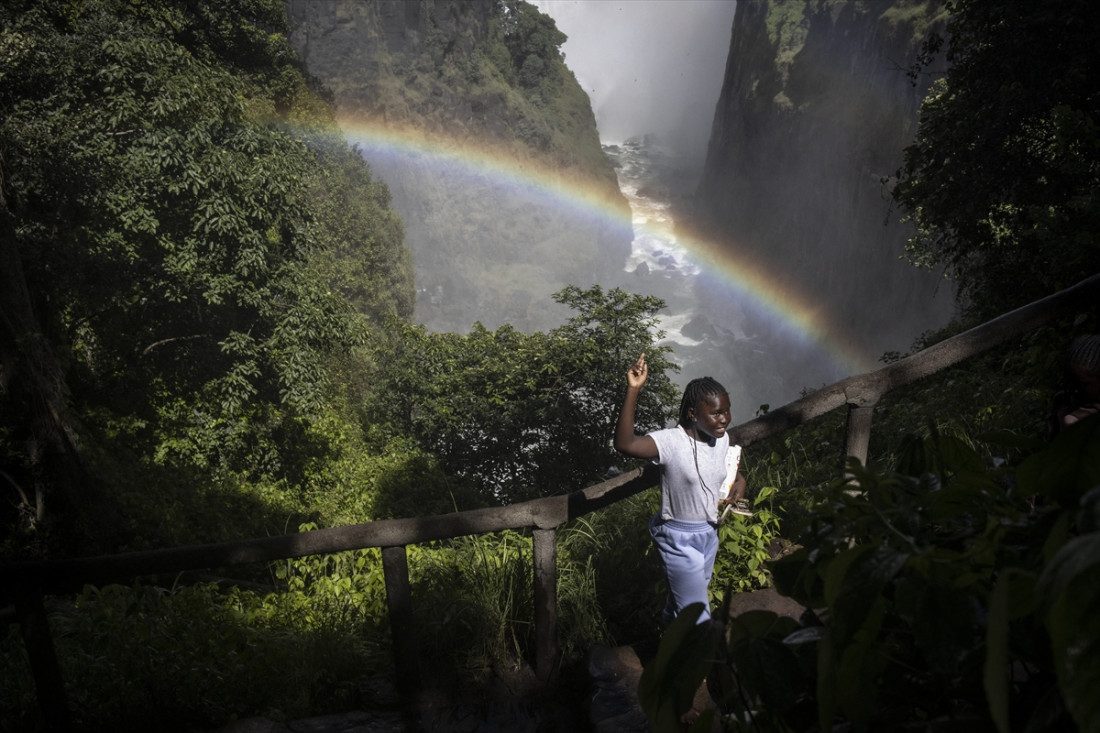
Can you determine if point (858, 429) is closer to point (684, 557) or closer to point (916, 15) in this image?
point (684, 557)

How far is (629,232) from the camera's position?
98.1 m

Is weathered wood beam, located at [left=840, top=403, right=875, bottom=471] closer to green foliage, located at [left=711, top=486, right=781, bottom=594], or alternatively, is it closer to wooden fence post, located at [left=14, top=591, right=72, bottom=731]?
green foliage, located at [left=711, top=486, right=781, bottom=594]

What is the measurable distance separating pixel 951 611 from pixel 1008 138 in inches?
428

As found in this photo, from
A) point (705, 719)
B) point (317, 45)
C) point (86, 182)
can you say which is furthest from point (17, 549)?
point (317, 45)

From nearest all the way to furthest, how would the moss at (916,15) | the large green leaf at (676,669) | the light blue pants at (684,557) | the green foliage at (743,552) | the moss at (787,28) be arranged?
the large green leaf at (676,669) < the light blue pants at (684,557) < the green foliage at (743,552) < the moss at (916,15) < the moss at (787,28)

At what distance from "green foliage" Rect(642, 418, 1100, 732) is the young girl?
1.81 m

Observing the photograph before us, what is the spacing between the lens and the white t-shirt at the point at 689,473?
108 inches

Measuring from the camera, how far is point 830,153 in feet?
197

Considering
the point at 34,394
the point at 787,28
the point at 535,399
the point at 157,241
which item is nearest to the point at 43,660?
the point at 34,394

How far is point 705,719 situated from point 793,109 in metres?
72.8

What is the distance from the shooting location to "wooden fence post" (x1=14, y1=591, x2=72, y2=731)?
92.1 inches

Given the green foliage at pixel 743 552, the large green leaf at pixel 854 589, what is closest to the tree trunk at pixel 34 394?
the green foliage at pixel 743 552

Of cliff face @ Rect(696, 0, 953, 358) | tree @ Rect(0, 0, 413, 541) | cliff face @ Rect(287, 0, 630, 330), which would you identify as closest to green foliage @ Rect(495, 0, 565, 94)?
cliff face @ Rect(287, 0, 630, 330)

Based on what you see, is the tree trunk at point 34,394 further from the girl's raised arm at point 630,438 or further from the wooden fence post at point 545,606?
the girl's raised arm at point 630,438
